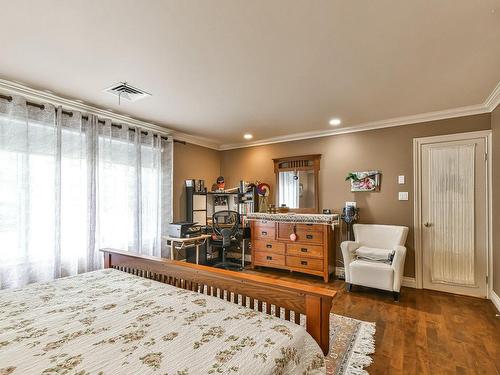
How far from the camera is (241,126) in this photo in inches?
165

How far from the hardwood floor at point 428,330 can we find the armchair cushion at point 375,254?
0.43m

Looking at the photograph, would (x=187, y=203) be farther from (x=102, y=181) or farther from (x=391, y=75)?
(x=391, y=75)

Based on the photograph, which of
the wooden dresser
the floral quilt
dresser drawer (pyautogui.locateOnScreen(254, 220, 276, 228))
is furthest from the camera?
dresser drawer (pyautogui.locateOnScreen(254, 220, 276, 228))

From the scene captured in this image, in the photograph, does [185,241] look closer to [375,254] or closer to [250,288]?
[250,288]

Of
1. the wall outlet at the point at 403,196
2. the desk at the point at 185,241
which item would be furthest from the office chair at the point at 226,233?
the wall outlet at the point at 403,196

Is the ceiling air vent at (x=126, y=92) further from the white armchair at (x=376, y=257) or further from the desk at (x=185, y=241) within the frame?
the white armchair at (x=376, y=257)

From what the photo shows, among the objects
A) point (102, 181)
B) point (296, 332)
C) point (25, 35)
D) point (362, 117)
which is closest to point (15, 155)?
point (102, 181)

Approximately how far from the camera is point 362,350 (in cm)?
210

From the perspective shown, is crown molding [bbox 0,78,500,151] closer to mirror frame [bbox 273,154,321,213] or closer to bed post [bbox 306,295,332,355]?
mirror frame [bbox 273,154,321,213]

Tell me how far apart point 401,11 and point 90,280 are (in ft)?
9.37

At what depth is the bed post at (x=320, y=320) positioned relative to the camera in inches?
55.4

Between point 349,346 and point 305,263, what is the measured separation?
188 centimetres

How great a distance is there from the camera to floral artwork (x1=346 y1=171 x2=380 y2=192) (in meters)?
3.94

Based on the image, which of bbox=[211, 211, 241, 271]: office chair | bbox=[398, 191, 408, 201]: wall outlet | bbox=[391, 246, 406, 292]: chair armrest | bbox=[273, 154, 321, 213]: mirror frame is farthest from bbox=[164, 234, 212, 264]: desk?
A: bbox=[398, 191, 408, 201]: wall outlet
